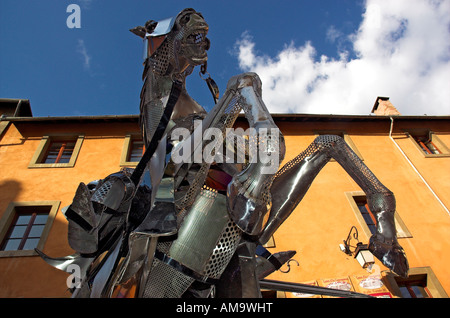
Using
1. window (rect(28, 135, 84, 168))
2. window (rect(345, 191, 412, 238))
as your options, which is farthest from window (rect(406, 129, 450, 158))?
window (rect(28, 135, 84, 168))

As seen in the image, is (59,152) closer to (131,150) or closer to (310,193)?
(131,150)

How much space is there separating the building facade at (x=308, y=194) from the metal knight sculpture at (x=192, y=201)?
4567mm

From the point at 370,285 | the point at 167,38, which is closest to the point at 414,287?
the point at 370,285

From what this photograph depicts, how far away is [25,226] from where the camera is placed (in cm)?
902

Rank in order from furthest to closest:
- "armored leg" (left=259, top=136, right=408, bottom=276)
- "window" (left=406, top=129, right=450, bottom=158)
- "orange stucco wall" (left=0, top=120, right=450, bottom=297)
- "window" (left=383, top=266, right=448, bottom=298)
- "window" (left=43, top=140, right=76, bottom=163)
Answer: "window" (left=406, top=129, right=450, bottom=158)
"window" (left=43, top=140, right=76, bottom=163)
"orange stucco wall" (left=0, top=120, right=450, bottom=297)
"window" (left=383, top=266, right=448, bottom=298)
"armored leg" (left=259, top=136, right=408, bottom=276)

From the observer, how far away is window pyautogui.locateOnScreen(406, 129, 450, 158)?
42.3ft

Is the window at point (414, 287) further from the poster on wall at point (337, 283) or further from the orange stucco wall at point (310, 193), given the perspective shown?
the poster on wall at point (337, 283)

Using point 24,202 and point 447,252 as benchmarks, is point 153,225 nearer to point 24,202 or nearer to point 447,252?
point 24,202

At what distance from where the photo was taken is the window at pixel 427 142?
12.9m

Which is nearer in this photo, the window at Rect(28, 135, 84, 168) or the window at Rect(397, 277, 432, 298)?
the window at Rect(397, 277, 432, 298)

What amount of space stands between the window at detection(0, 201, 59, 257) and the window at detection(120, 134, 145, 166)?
256 cm

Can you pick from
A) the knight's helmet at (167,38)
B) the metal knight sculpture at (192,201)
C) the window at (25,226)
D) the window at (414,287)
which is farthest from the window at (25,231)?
the window at (414,287)

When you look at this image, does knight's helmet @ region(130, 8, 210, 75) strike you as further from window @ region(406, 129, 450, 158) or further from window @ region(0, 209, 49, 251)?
window @ region(406, 129, 450, 158)
